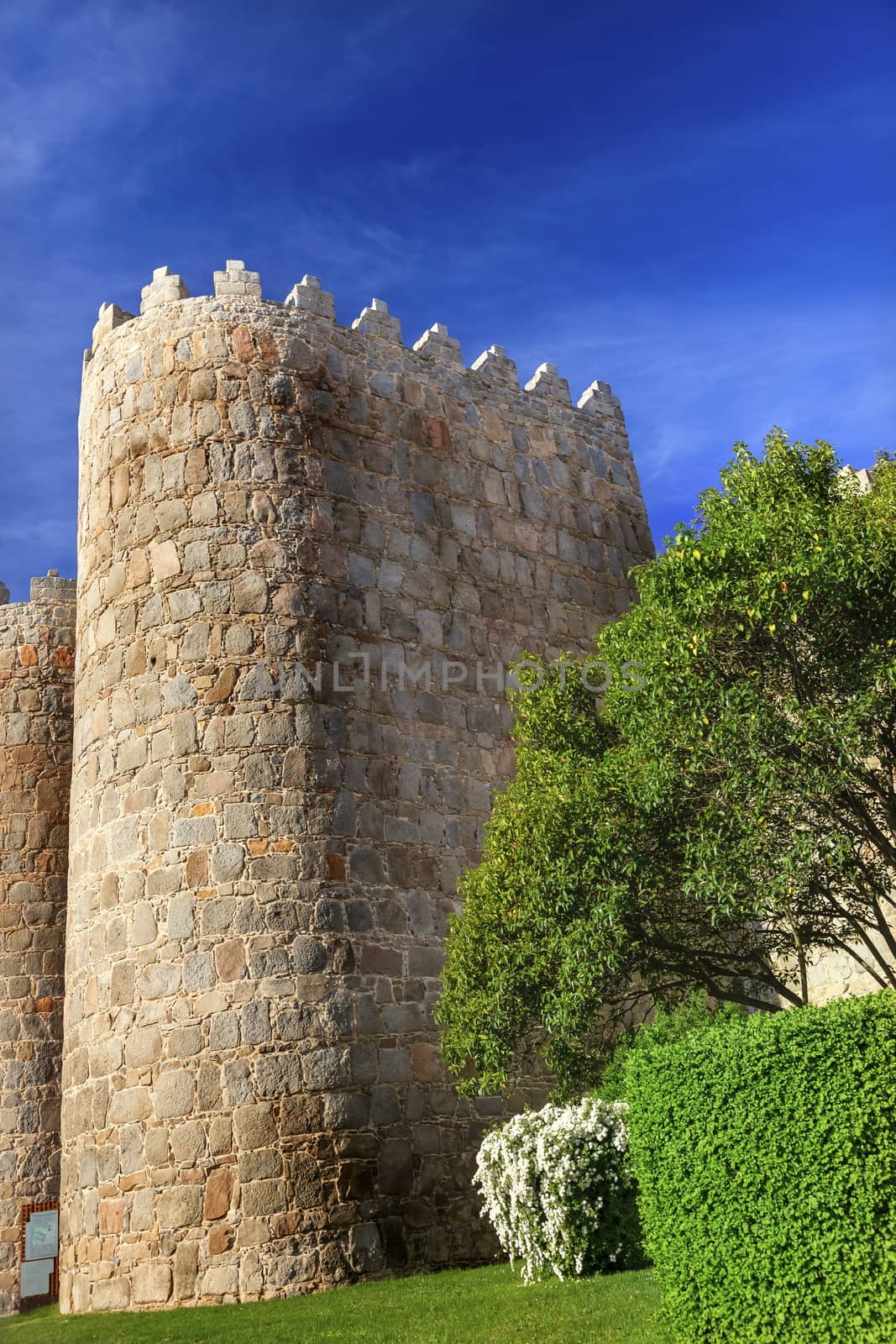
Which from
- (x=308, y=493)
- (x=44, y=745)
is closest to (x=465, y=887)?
(x=308, y=493)

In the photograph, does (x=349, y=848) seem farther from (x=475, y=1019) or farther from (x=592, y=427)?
(x=592, y=427)

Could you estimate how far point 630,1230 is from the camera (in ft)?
31.6

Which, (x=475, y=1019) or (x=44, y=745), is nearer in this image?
(x=475, y=1019)

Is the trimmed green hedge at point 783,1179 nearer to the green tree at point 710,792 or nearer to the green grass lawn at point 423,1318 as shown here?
the green grass lawn at point 423,1318

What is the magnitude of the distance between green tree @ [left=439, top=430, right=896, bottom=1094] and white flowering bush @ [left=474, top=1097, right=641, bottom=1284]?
0.90 meters

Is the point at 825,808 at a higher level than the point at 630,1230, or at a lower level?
higher

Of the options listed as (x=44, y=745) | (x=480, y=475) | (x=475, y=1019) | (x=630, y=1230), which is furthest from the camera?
(x=44, y=745)

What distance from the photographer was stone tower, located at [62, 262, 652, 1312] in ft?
36.4

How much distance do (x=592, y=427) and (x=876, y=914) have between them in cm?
959

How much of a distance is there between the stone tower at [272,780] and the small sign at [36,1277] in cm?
330

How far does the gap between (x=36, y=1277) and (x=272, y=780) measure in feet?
25.7

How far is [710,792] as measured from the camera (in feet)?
32.9

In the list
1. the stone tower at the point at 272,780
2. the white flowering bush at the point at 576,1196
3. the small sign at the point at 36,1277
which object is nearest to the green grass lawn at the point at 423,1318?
the white flowering bush at the point at 576,1196

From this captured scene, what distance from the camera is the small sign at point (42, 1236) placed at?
48.7ft
